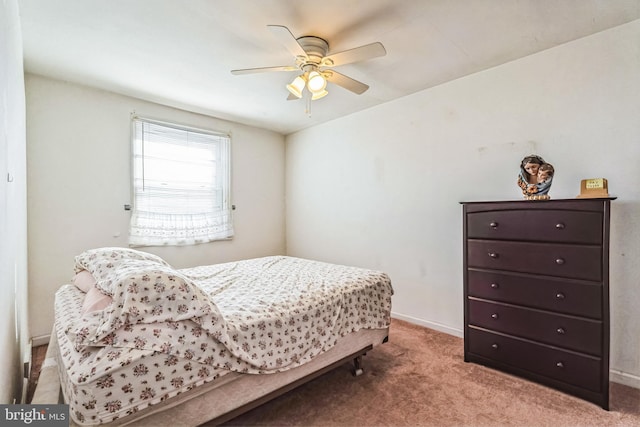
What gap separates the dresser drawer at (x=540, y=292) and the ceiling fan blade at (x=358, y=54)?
173 centimetres

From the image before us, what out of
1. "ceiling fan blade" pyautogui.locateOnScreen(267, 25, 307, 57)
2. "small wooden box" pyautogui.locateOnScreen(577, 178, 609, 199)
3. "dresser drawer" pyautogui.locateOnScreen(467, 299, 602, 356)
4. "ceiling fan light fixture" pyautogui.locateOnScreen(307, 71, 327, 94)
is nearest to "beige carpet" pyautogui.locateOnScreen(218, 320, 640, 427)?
"dresser drawer" pyautogui.locateOnScreen(467, 299, 602, 356)

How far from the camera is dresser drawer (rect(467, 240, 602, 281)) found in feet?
5.86

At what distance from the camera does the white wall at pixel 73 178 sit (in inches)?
105

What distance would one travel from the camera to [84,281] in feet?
5.74

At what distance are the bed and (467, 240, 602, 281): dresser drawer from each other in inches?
40.3

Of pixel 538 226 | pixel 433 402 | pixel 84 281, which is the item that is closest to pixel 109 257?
pixel 84 281

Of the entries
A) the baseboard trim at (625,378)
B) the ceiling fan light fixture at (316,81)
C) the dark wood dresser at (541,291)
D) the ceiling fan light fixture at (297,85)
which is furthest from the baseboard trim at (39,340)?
the baseboard trim at (625,378)

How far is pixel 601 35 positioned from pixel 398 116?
1.64m

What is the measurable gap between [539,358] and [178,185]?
378cm

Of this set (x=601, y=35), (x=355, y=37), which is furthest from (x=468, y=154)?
(x=355, y=37)

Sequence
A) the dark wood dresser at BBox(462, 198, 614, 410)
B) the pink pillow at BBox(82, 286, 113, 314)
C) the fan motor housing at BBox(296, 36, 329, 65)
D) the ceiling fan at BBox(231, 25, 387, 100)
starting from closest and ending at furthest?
1. the pink pillow at BBox(82, 286, 113, 314)
2. the dark wood dresser at BBox(462, 198, 614, 410)
3. the ceiling fan at BBox(231, 25, 387, 100)
4. the fan motor housing at BBox(296, 36, 329, 65)

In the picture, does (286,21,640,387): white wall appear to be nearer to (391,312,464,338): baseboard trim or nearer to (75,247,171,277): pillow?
(391,312,464,338): baseboard trim

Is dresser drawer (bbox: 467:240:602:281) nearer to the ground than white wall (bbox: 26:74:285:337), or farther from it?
nearer to the ground

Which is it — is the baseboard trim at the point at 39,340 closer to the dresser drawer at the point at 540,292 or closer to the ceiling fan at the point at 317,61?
the ceiling fan at the point at 317,61
